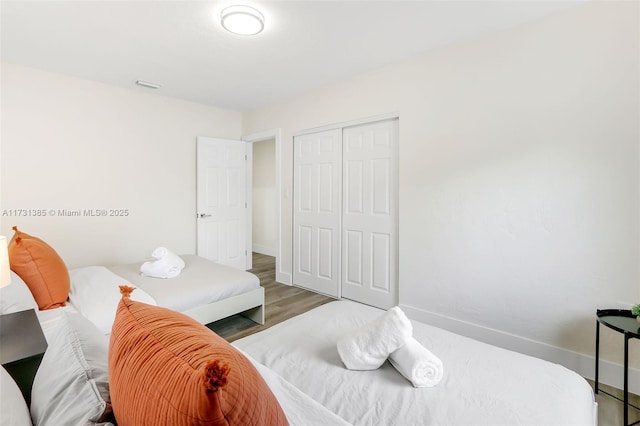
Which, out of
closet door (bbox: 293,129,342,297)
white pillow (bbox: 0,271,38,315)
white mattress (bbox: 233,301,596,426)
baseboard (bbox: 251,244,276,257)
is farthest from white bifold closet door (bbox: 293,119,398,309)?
white pillow (bbox: 0,271,38,315)

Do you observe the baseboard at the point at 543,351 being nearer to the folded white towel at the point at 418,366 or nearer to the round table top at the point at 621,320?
the round table top at the point at 621,320

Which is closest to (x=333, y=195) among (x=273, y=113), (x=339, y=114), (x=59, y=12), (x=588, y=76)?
(x=339, y=114)

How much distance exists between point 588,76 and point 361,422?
8.44ft

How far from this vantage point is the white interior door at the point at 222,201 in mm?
4344

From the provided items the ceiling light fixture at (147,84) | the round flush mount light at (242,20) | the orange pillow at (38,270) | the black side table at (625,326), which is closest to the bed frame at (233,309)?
the orange pillow at (38,270)

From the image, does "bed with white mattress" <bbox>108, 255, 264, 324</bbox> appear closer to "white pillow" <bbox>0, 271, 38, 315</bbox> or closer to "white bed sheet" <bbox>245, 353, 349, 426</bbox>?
"white pillow" <bbox>0, 271, 38, 315</bbox>

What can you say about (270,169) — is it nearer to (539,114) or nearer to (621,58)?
(539,114)

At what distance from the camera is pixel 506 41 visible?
2.40 m

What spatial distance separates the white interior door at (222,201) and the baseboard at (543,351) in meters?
2.90

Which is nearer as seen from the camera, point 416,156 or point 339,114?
point 416,156

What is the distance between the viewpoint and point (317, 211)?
388 cm

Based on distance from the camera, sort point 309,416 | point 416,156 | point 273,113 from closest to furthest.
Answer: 1. point 309,416
2. point 416,156
3. point 273,113

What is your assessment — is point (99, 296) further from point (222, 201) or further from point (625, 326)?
point (625, 326)

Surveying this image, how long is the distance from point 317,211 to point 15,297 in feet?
9.17
